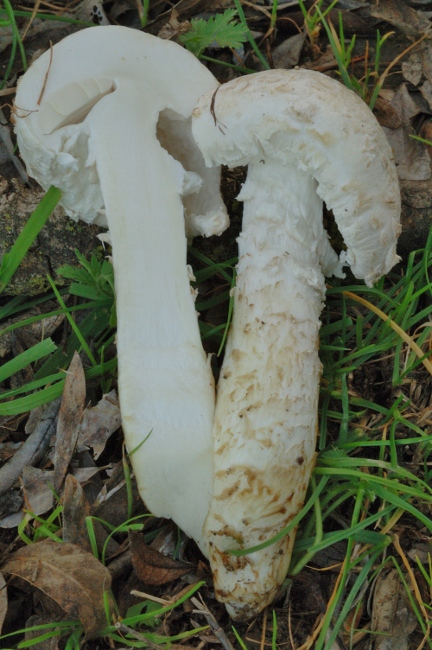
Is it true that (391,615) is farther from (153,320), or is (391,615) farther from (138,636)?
(153,320)

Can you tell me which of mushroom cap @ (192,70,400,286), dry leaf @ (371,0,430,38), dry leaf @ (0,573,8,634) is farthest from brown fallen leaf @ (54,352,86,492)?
dry leaf @ (371,0,430,38)

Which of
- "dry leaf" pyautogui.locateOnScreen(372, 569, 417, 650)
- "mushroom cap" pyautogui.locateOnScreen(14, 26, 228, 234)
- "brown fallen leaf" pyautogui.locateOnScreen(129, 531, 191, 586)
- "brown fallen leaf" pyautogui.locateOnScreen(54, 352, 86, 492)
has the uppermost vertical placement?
"mushroom cap" pyautogui.locateOnScreen(14, 26, 228, 234)

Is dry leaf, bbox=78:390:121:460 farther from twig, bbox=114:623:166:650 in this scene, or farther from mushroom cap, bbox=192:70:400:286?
mushroom cap, bbox=192:70:400:286

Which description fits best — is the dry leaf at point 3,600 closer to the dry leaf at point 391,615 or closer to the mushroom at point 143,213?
the mushroom at point 143,213

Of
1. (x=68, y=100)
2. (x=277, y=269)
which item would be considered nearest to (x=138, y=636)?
(x=277, y=269)

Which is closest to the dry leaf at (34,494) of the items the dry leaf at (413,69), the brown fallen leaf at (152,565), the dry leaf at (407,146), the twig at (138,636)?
the brown fallen leaf at (152,565)

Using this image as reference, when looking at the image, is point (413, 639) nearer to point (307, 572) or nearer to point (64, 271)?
point (307, 572)

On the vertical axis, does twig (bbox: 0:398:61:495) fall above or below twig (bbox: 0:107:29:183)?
below
